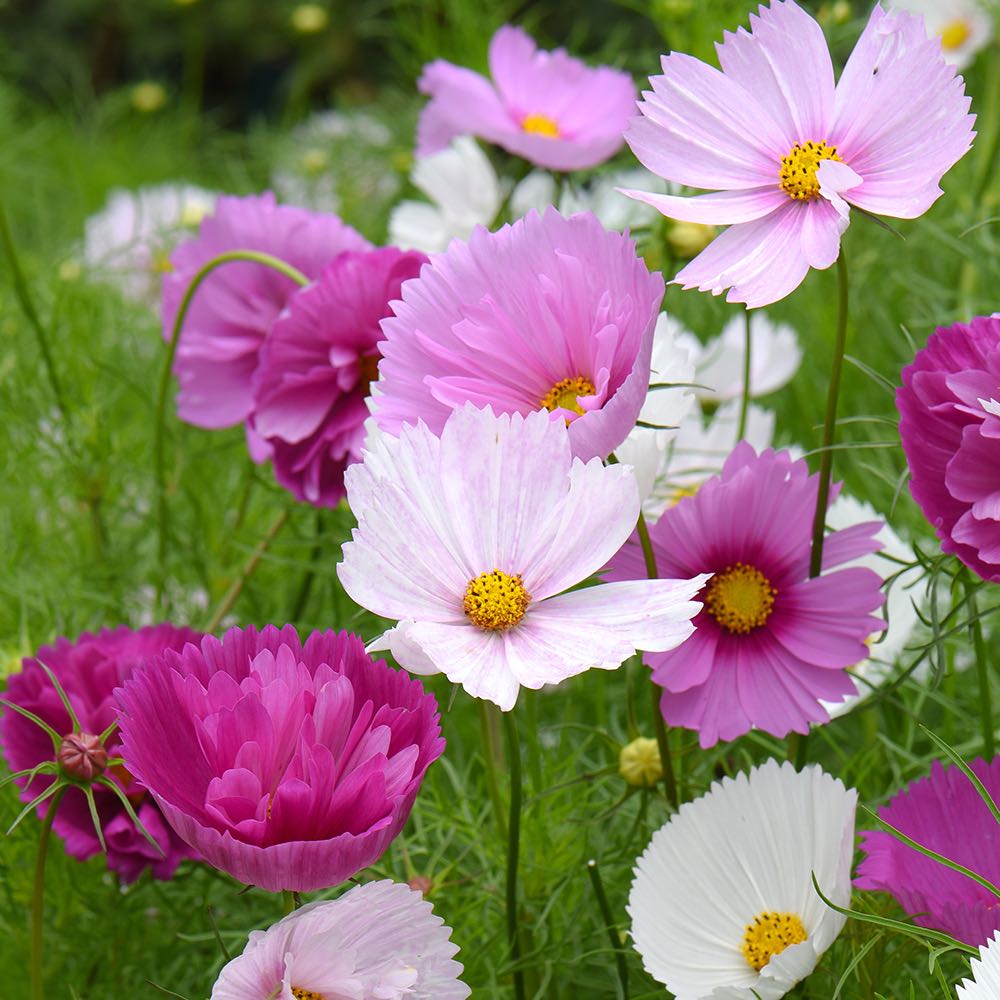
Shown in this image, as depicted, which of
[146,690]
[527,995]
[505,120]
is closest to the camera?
[146,690]

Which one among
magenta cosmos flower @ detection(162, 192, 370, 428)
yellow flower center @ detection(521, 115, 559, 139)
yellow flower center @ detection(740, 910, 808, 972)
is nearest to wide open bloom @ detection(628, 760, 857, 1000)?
yellow flower center @ detection(740, 910, 808, 972)

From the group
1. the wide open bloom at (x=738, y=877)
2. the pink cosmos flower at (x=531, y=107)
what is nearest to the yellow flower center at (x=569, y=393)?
the wide open bloom at (x=738, y=877)

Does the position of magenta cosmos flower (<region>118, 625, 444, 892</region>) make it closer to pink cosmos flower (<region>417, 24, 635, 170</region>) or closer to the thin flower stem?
the thin flower stem

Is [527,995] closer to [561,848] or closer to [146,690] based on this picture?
[561,848]

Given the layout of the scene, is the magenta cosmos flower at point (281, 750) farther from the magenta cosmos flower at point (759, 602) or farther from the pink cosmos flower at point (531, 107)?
the pink cosmos flower at point (531, 107)

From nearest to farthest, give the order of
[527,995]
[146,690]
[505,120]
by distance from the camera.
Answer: [146,690]
[527,995]
[505,120]

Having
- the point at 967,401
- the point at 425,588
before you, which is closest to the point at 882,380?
the point at 967,401
